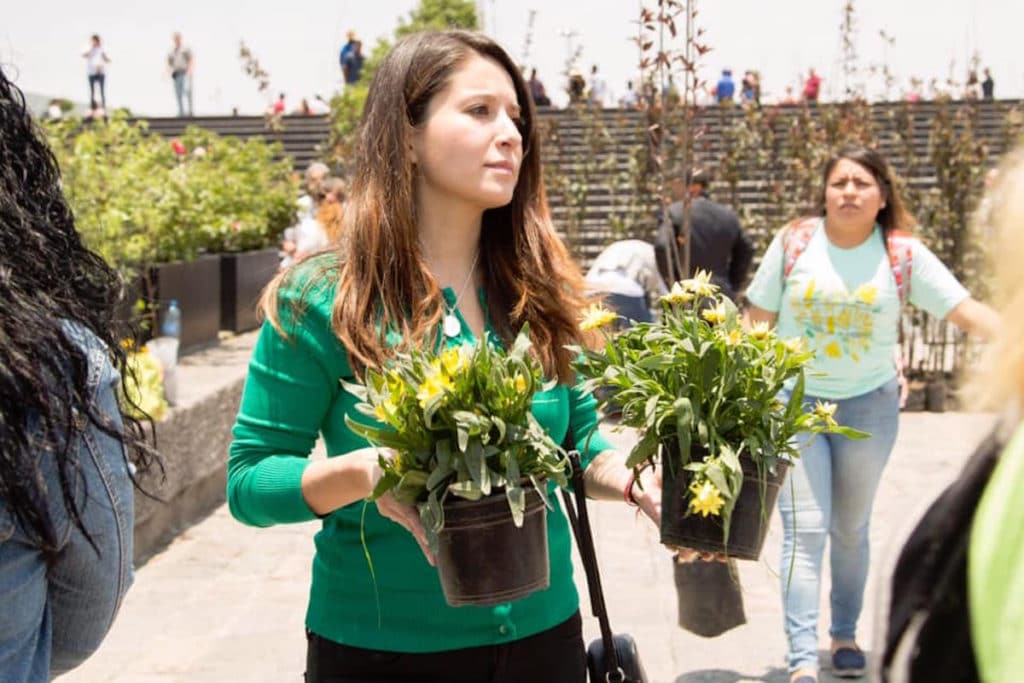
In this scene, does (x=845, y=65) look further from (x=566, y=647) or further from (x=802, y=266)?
(x=566, y=647)

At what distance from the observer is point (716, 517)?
8.19ft

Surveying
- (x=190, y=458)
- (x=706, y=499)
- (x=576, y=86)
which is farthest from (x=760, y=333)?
(x=576, y=86)

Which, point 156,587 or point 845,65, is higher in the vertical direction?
point 845,65

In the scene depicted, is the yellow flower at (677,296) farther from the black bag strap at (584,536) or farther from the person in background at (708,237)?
the person in background at (708,237)

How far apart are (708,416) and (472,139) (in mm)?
690

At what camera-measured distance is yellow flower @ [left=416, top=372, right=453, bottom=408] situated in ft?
7.01

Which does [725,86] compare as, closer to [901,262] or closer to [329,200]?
[329,200]

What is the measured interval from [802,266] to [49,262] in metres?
3.55

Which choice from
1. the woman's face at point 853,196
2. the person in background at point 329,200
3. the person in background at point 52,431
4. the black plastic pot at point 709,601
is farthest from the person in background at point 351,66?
the person in background at point 52,431

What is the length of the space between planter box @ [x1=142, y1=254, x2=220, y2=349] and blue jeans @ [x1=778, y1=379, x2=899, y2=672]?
239 inches

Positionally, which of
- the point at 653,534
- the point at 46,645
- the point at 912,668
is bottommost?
the point at 653,534

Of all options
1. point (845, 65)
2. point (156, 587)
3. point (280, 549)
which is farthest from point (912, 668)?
point (845, 65)

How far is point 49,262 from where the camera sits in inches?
74.0

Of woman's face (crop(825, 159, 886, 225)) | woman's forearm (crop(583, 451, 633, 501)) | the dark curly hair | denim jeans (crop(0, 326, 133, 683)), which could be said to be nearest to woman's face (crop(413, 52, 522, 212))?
woman's forearm (crop(583, 451, 633, 501))
